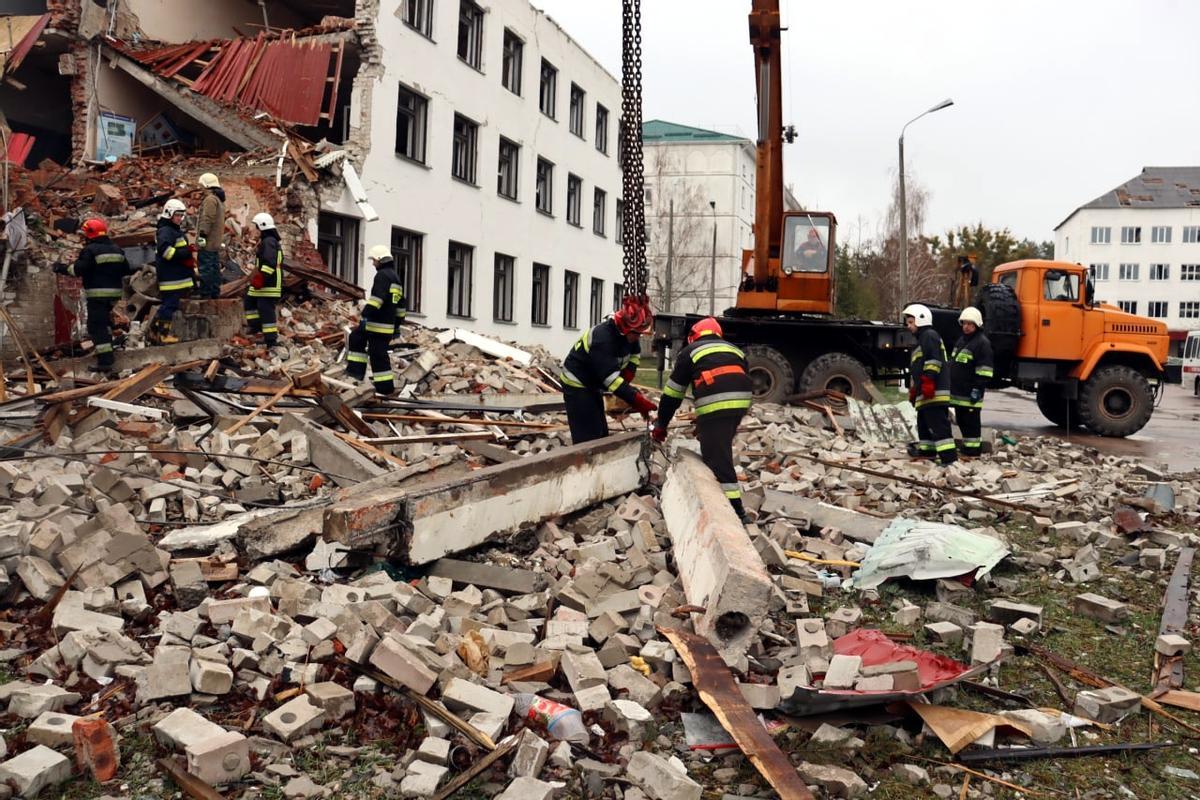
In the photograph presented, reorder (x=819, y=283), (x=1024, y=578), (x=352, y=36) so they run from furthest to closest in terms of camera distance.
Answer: (x=352, y=36)
(x=819, y=283)
(x=1024, y=578)

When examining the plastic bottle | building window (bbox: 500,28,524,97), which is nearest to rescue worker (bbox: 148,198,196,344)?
the plastic bottle

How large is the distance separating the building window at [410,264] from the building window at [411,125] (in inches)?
62.7

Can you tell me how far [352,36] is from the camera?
17141 millimetres

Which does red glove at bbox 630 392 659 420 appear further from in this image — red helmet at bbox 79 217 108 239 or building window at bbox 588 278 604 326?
building window at bbox 588 278 604 326

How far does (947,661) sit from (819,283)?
34.4 ft

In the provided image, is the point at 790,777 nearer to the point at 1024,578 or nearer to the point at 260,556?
the point at 260,556

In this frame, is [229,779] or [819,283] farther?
[819,283]

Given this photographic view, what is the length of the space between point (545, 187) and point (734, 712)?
77.3 feet

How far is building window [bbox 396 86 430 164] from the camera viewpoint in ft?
61.6

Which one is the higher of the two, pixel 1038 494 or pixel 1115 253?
pixel 1115 253

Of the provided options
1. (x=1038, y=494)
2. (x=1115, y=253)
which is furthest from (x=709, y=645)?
(x=1115, y=253)

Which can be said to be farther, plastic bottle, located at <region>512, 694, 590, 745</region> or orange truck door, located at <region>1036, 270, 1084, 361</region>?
orange truck door, located at <region>1036, 270, 1084, 361</region>

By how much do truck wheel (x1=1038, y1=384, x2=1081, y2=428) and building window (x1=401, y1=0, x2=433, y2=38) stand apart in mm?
13901

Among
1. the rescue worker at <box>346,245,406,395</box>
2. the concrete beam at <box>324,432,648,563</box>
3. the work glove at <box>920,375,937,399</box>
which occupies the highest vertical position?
the rescue worker at <box>346,245,406,395</box>
